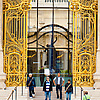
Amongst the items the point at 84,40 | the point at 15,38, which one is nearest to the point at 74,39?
the point at 84,40

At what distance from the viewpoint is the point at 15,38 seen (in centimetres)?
1608

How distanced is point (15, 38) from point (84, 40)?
360 cm

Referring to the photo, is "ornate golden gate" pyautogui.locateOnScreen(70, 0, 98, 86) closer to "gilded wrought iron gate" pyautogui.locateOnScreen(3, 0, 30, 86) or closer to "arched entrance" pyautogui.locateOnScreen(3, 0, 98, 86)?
"arched entrance" pyautogui.locateOnScreen(3, 0, 98, 86)

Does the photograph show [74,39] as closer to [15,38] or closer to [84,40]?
[84,40]

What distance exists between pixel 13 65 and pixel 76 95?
12.0ft

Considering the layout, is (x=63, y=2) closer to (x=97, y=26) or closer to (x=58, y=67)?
(x=97, y=26)

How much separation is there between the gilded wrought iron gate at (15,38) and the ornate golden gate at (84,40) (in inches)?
102

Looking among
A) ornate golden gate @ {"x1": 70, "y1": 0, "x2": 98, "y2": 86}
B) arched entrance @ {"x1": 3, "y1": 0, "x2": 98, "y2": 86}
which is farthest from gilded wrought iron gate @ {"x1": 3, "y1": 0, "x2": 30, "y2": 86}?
ornate golden gate @ {"x1": 70, "y1": 0, "x2": 98, "y2": 86}

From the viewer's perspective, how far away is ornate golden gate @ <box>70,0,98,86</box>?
1595 centimetres

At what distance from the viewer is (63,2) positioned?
1662 centimetres

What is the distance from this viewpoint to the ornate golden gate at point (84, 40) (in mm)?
15945

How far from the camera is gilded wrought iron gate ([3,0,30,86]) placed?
15891mm

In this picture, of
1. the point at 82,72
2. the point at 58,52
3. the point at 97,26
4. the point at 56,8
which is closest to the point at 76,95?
the point at 82,72

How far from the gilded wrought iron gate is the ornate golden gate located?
8.48 ft
